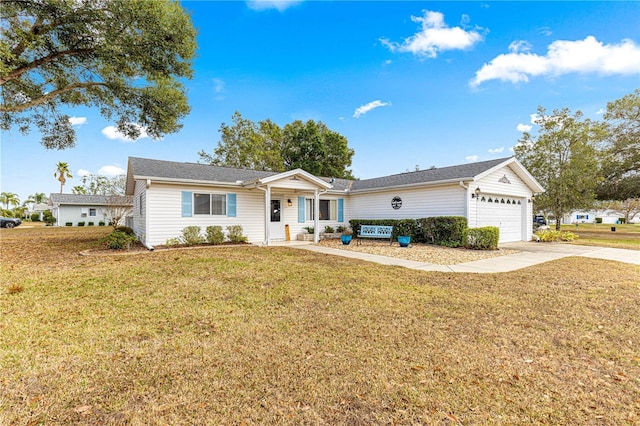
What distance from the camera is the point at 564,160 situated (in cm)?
2014

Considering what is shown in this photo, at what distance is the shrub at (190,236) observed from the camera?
1205cm

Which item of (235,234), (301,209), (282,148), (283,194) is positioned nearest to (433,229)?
(301,209)

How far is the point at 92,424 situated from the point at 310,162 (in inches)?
1290

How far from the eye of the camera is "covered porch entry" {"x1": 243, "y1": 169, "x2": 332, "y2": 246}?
12.9m

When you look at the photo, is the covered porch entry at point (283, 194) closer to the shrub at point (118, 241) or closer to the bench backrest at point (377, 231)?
the bench backrest at point (377, 231)

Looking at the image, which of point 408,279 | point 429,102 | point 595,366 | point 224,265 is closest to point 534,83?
point 429,102

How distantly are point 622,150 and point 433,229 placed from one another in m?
20.3

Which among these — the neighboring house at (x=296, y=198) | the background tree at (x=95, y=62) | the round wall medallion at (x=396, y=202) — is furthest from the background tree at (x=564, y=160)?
the background tree at (x=95, y=62)

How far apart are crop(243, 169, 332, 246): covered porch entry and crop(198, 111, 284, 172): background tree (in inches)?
667

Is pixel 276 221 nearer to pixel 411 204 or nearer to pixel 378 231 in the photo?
pixel 378 231

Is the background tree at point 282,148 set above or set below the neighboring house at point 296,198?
above

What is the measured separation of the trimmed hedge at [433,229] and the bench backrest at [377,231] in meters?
1.14

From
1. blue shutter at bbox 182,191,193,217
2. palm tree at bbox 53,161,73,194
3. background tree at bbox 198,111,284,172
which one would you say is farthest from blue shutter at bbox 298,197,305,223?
palm tree at bbox 53,161,73,194

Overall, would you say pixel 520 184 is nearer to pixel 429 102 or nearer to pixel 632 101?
pixel 429 102
